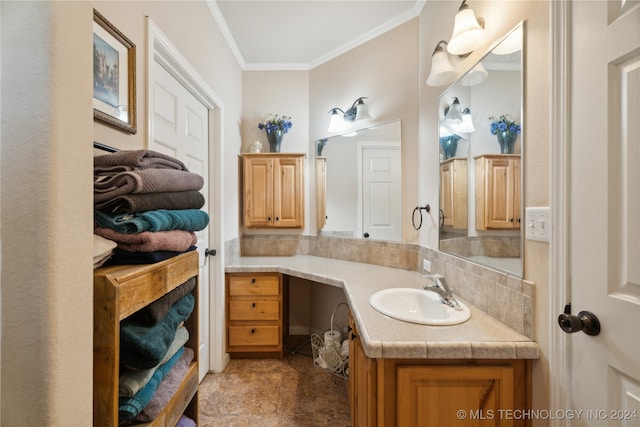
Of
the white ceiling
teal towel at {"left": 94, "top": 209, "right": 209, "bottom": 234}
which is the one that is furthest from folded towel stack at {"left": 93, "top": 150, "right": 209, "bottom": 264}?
the white ceiling

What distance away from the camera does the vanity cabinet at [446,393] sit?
0.88 m

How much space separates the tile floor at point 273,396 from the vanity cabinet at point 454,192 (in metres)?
1.34

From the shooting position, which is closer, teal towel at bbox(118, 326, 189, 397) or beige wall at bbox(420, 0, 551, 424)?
teal towel at bbox(118, 326, 189, 397)

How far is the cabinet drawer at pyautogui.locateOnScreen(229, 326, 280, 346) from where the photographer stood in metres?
2.10

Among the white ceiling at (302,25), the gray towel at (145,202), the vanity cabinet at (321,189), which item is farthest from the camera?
the vanity cabinet at (321,189)

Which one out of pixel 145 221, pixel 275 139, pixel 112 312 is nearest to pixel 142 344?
pixel 112 312

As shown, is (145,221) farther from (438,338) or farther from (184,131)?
(184,131)

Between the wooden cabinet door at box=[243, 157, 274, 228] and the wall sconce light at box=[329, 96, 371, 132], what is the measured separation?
0.66 metres

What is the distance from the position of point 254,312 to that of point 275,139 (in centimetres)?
152

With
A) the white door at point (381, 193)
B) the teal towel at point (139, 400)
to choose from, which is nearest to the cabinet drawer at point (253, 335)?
the white door at point (381, 193)

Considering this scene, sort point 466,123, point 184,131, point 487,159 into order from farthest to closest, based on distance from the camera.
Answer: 1. point 184,131
2. point 466,123
3. point 487,159

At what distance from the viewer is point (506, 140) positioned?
1046 mm

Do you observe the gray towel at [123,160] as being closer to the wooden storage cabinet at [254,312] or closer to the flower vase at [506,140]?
the flower vase at [506,140]

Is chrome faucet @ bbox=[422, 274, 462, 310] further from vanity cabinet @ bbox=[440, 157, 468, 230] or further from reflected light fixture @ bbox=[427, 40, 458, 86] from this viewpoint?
reflected light fixture @ bbox=[427, 40, 458, 86]
